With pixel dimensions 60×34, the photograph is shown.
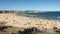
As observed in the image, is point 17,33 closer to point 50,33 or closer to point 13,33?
point 13,33

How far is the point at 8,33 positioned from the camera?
11.0 meters

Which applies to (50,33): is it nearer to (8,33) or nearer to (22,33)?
(22,33)

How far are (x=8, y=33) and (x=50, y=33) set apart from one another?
306 cm

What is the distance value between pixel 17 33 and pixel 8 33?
810 mm

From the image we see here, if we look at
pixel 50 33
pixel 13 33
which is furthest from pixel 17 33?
pixel 50 33

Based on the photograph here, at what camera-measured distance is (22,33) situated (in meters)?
10.9

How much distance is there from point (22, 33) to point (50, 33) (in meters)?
2.01

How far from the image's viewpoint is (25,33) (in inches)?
428

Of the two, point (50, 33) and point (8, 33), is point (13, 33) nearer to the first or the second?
point (8, 33)

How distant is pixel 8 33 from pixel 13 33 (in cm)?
57

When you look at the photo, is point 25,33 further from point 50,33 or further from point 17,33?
point 50,33

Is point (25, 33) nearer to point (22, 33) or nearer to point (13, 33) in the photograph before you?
point (22, 33)

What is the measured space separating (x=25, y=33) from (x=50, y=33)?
1.80 meters

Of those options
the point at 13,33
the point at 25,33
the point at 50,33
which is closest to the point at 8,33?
the point at 13,33
